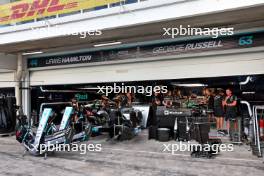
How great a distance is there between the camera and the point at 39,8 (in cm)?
839

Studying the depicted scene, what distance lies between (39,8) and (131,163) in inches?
227

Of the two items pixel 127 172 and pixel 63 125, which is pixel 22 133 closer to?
pixel 63 125

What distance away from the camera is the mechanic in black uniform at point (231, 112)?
7.00 m

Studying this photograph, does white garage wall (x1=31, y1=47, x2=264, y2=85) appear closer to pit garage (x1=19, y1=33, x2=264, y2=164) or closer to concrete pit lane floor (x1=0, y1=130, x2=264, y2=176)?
pit garage (x1=19, y1=33, x2=264, y2=164)

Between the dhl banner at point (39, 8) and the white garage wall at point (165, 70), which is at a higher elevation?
the dhl banner at point (39, 8)

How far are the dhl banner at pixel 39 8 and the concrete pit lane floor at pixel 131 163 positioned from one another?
392 cm

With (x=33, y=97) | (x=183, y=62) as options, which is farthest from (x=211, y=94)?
(x=33, y=97)

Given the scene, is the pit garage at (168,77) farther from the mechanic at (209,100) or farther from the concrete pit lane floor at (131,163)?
the concrete pit lane floor at (131,163)

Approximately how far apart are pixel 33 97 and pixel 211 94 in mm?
7392
